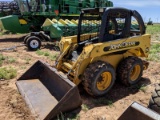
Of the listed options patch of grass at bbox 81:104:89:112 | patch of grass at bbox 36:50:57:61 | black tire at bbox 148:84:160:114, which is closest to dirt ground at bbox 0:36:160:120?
patch of grass at bbox 81:104:89:112

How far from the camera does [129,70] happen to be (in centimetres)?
563

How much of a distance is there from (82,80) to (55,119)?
4.11 feet

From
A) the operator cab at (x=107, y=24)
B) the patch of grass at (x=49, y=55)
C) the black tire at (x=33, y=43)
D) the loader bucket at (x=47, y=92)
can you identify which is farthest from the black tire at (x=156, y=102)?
the black tire at (x=33, y=43)

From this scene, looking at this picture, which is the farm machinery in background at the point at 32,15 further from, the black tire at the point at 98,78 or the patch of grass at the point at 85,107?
the patch of grass at the point at 85,107

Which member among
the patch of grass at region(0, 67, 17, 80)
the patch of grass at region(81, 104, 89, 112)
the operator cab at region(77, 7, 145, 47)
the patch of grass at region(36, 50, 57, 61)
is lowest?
the patch of grass at region(81, 104, 89, 112)

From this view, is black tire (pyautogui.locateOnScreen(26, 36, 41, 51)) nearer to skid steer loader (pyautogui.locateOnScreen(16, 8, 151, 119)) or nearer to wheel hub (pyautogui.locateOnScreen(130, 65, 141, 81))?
skid steer loader (pyautogui.locateOnScreen(16, 8, 151, 119))

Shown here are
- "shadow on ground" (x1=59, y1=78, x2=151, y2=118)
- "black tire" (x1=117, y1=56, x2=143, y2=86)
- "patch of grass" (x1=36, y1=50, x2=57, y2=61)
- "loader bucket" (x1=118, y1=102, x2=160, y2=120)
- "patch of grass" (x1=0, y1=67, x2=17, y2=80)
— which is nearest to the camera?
"loader bucket" (x1=118, y1=102, x2=160, y2=120)

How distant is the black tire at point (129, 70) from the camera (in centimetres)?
564

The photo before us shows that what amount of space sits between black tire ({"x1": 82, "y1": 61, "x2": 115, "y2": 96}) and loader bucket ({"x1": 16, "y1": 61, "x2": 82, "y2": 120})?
0.54 meters

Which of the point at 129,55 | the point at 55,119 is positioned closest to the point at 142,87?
the point at 129,55

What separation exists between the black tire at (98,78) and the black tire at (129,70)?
0.44 m

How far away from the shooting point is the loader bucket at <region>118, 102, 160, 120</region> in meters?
2.92

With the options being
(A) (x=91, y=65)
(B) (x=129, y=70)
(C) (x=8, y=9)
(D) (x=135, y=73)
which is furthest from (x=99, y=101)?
(C) (x=8, y=9)

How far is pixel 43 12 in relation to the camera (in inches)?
577
